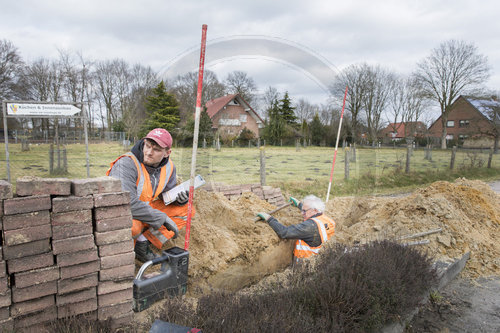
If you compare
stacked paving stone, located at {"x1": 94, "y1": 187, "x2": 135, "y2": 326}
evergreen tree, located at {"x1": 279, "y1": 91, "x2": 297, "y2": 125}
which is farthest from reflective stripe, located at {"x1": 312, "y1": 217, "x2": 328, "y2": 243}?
stacked paving stone, located at {"x1": 94, "y1": 187, "x2": 135, "y2": 326}

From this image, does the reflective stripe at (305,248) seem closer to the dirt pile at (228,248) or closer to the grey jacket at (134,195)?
the dirt pile at (228,248)

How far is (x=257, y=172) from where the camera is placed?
38.9 feet

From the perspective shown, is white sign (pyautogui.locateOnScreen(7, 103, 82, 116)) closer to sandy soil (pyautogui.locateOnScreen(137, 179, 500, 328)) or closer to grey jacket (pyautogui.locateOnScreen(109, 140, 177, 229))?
sandy soil (pyautogui.locateOnScreen(137, 179, 500, 328))

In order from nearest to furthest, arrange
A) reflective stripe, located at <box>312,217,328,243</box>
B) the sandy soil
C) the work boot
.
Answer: the work boot, the sandy soil, reflective stripe, located at <box>312,217,328,243</box>

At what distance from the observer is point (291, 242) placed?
5395 mm

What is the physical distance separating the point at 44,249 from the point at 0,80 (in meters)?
29.9

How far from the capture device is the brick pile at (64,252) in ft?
7.14

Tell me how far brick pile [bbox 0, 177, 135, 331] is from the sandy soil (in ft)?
3.83

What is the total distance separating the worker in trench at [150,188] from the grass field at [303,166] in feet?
6.60

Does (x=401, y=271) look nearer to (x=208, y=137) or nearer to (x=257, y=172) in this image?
(x=208, y=137)

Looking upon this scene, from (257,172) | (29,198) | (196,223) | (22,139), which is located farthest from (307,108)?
(22,139)

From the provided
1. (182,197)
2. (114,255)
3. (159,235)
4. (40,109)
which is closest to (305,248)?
(182,197)

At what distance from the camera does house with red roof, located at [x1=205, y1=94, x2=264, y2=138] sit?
5.18 m

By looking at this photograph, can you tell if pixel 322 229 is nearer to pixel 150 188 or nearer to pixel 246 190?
pixel 150 188
